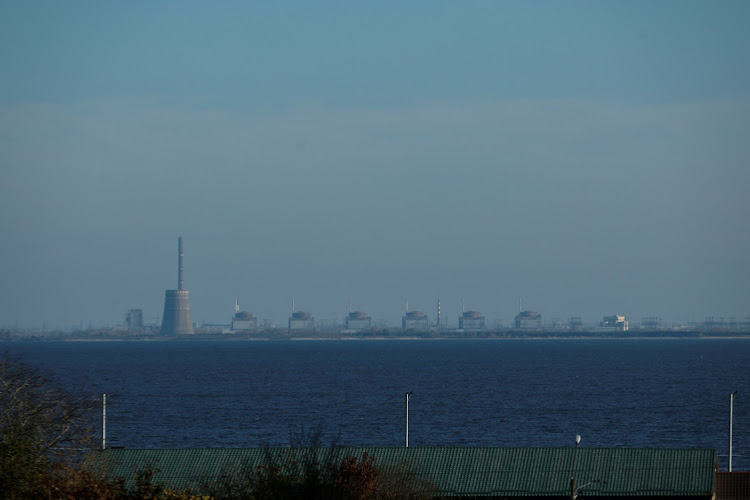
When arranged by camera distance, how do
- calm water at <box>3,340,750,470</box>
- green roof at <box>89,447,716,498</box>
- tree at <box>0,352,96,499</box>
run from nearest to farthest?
tree at <box>0,352,96,499</box>, green roof at <box>89,447,716,498</box>, calm water at <box>3,340,750,470</box>

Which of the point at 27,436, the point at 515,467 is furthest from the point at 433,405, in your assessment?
the point at 27,436

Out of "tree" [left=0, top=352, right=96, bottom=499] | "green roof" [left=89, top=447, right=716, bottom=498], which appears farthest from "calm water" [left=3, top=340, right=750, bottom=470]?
"tree" [left=0, top=352, right=96, bottom=499]

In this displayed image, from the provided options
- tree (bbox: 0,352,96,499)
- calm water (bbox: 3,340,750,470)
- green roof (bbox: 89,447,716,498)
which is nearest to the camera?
tree (bbox: 0,352,96,499)

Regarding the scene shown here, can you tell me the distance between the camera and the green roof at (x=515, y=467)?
33781 mm

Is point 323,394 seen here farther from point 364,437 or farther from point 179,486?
point 179,486

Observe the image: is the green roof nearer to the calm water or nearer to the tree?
the tree

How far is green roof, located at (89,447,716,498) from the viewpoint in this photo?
111 ft

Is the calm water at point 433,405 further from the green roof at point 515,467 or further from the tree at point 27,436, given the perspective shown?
the tree at point 27,436

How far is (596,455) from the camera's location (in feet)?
115

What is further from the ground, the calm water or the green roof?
the green roof

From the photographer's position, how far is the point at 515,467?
34.8 metres

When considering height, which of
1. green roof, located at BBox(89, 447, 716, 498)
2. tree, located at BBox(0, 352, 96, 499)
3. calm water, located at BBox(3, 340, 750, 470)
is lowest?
calm water, located at BBox(3, 340, 750, 470)

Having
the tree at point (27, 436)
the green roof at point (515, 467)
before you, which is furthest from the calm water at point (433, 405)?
the tree at point (27, 436)

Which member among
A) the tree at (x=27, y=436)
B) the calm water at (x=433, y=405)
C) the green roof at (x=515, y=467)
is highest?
the tree at (x=27, y=436)
